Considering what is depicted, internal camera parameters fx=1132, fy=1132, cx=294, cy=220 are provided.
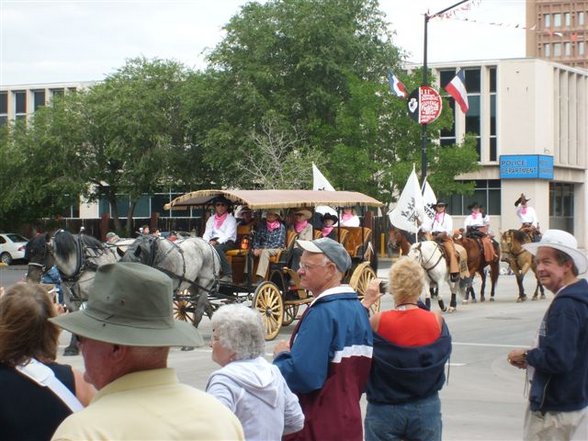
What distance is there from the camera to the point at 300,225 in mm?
19609

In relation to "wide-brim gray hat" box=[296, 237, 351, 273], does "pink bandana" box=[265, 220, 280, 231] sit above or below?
above

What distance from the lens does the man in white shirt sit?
1936 centimetres

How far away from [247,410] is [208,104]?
160 feet

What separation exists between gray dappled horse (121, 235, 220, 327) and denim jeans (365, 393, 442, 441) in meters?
11.3

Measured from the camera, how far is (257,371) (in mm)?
5184

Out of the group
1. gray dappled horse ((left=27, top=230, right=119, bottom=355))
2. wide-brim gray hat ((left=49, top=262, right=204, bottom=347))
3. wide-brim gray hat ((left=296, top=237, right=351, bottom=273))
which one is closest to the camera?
wide-brim gray hat ((left=49, top=262, right=204, bottom=347))

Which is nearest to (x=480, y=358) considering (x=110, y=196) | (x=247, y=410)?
(x=247, y=410)

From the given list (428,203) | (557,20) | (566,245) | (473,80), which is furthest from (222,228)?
(557,20)

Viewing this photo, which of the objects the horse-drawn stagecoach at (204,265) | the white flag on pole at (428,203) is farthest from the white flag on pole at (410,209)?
the horse-drawn stagecoach at (204,265)

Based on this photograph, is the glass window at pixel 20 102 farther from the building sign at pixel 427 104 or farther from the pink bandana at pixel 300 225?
the pink bandana at pixel 300 225

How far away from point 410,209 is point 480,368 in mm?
11486

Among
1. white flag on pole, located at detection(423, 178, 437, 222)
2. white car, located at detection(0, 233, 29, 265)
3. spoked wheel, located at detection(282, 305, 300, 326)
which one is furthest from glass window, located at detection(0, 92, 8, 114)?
spoked wheel, located at detection(282, 305, 300, 326)

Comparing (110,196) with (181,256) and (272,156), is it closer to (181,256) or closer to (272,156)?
(272,156)

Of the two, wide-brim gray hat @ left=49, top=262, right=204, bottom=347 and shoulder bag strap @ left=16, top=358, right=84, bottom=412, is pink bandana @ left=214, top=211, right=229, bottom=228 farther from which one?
wide-brim gray hat @ left=49, top=262, right=204, bottom=347
